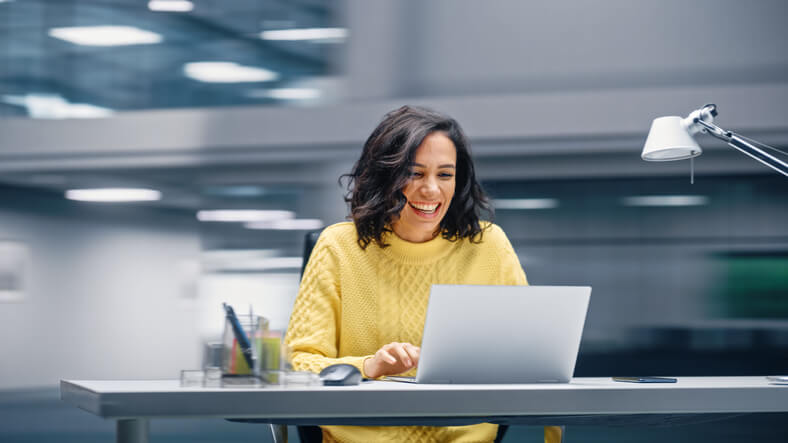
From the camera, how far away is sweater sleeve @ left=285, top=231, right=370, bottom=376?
1.51m

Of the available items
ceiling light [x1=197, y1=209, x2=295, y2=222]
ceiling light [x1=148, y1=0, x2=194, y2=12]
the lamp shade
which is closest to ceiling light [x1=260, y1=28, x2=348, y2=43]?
ceiling light [x1=148, y1=0, x2=194, y2=12]

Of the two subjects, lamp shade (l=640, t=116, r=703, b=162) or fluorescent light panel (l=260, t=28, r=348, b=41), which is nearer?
lamp shade (l=640, t=116, r=703, b=162)

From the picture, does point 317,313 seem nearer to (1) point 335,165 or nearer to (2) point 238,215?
(1) point 335,165

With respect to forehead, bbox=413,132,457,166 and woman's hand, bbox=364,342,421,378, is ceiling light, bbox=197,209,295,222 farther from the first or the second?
woman's hand, bbox=364,342,421,378

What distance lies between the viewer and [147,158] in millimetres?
4047

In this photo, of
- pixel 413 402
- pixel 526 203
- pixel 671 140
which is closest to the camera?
pixel 413 402

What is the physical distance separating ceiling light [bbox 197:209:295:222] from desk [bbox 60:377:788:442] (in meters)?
2.65

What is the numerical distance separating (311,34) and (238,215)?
1019 mm

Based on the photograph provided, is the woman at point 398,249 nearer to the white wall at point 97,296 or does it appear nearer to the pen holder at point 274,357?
the pen holder at point 274,357

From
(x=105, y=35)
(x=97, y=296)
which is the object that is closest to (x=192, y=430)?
(x=97, y=296)

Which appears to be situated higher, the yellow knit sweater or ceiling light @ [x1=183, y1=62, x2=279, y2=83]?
ceiling light @ [x1=183, y1=62, x2=279, y2=83]

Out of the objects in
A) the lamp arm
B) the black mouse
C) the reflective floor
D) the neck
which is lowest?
the reflective floor

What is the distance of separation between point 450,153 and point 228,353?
0.76 m

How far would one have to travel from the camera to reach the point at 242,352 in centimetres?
109
